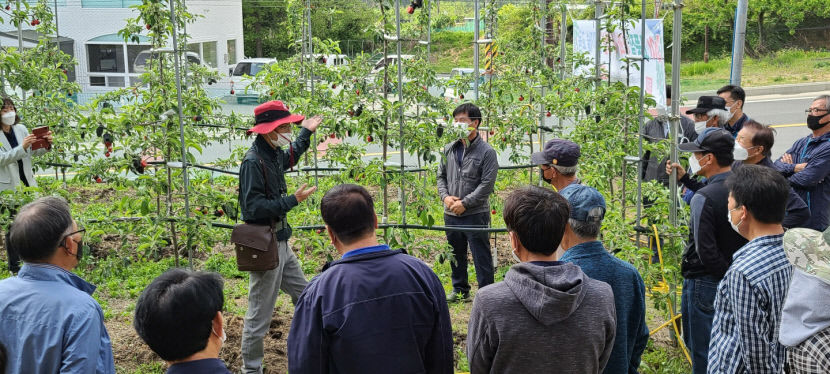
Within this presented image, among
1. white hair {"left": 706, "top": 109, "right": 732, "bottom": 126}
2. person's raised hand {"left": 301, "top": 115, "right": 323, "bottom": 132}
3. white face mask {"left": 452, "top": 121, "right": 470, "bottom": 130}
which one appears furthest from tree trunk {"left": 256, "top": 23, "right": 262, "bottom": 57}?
person's raised hand {"left": 301, "top": 115, "right": 323, "bottom": 132}

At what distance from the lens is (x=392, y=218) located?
29.3 feet

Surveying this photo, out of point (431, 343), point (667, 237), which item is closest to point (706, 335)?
point (667, 237)

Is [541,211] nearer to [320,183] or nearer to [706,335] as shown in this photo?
[706,335]

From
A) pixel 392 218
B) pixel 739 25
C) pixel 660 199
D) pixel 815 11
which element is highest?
pixel 815 11

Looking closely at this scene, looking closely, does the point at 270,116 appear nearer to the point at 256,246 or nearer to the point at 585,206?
the point at 256,246

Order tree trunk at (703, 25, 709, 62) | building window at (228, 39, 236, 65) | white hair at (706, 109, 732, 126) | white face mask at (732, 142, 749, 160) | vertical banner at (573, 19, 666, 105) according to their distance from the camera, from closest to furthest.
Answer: white face mask at (732, 142, 749, 160) → white hair at (706, 109, 732, 126) → vertical banner at (573, 19, 666, 105) → building window at (228, 39, 236, 65) → tree trunk at (703, 25, 709, 62)

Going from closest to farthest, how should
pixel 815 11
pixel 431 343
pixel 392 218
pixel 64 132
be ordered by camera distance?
pixel 431 343, pixel 64 132, pixel 392 218, pixel 815 11

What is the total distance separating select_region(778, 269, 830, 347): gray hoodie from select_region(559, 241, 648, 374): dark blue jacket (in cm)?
60

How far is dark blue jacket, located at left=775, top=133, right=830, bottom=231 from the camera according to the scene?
19.4 feet

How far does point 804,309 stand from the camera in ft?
9.32

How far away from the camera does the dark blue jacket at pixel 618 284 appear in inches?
129

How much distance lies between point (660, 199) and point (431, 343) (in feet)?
8.90

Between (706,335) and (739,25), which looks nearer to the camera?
(706,335)

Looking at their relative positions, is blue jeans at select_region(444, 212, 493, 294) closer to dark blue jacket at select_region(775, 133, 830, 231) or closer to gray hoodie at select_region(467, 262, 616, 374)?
dark blue jacket at select_region(775, 133, 830, 231)
